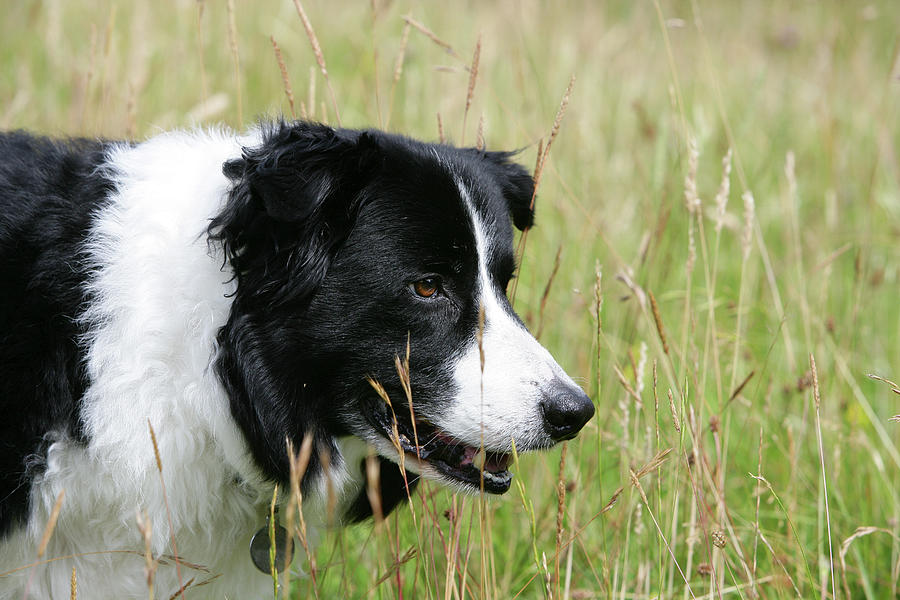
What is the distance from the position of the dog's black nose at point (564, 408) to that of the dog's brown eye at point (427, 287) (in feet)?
1.43

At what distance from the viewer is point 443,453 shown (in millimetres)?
2340

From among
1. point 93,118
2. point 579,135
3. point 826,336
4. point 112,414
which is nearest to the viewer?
point 112,414

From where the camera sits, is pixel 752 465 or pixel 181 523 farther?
pixel 752 465

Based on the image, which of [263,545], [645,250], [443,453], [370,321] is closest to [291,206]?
[370,321]

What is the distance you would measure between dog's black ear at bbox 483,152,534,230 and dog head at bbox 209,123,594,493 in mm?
506

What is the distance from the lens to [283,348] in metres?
2.27

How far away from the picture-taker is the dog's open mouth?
2.31 m

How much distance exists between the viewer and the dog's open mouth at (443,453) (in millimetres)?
2307

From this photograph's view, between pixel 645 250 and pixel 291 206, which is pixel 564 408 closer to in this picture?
pixel 291 206

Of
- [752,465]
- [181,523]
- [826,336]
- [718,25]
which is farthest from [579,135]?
[718,25]

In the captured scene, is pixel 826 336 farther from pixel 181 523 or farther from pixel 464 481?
pixel 181 523

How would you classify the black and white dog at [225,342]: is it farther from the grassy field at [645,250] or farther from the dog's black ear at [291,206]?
the grassy field at [645,250]

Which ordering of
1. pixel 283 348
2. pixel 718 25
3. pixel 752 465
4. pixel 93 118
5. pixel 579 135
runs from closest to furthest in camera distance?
pixel 283 348 < pixel 752 465 < pixel 93 118 < pixel 579 135 < pixel 718 25

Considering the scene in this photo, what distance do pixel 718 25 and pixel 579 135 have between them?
15.0ft
